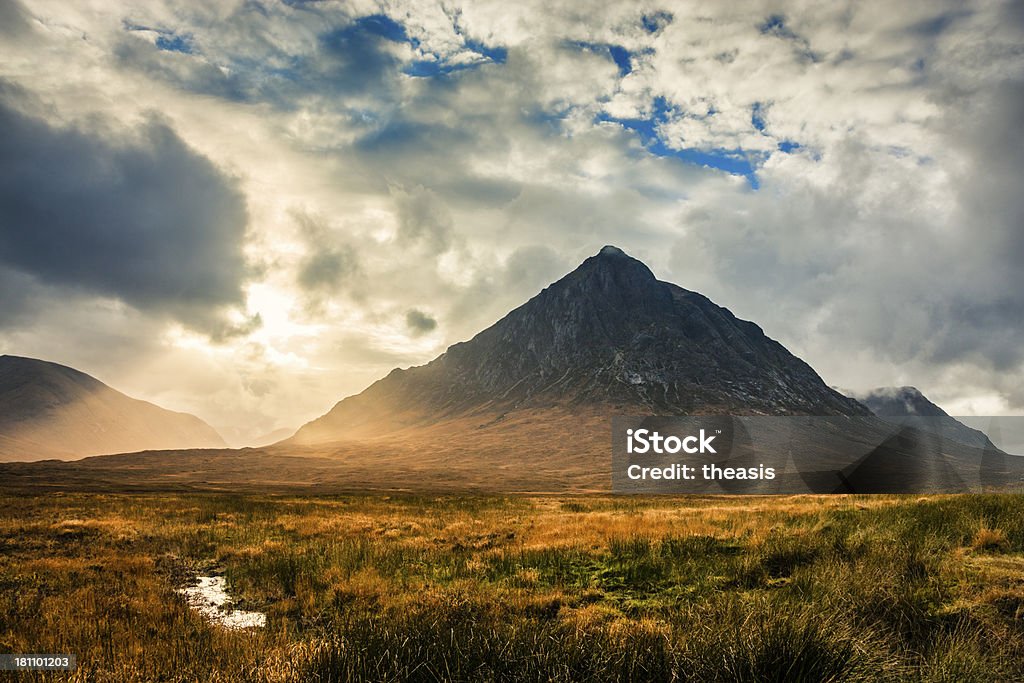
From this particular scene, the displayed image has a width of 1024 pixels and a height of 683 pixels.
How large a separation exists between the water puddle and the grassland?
319 millimetres

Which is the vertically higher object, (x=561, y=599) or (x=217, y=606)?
(x=561, y=599)

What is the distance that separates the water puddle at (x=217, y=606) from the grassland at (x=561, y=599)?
32cm

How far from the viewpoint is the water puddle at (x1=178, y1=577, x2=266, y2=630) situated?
9.33 meters

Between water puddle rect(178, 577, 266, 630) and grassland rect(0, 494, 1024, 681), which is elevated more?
grassland rect(0, 494, 1024, 681)

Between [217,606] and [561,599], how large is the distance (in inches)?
293

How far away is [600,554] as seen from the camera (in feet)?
44.6

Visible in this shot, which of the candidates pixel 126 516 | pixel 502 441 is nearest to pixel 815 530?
pixel 126 516

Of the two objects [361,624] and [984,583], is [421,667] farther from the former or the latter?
[984,583]

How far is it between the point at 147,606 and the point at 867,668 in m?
12.1

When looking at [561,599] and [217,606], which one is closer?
[561,599]

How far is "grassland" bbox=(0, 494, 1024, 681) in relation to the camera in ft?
14.8

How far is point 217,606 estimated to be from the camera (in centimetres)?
1067

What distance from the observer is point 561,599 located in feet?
Answer: 31.2

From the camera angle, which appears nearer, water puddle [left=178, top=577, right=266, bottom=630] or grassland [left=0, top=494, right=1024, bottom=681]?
grassland [left=0, top=494, right=1024, bottom=681]
